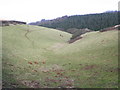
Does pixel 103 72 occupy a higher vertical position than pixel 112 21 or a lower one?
lower

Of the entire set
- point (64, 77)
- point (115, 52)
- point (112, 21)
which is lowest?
point (64, 77)

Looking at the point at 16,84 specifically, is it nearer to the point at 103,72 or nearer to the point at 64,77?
the point at 64,77

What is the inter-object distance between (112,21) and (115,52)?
10585 centimetres

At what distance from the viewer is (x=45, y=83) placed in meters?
19.8

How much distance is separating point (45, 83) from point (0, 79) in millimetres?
5391

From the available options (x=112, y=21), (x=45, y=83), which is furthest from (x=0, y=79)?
(x=112, y=21)

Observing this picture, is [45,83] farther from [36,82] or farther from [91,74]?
[91,74]

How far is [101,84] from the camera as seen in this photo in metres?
18.4

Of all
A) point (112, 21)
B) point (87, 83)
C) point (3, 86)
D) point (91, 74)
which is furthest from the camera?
point (112, 21)

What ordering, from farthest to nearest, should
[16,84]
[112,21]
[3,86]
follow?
[112,21], [16,84], [3,86]

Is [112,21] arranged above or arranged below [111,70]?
above

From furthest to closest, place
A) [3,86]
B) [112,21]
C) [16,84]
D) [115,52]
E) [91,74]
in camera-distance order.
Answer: [112,21] < [115,52] < [91,74] < [16,84] < [3,86]

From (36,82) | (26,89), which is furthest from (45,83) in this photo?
(26,89)

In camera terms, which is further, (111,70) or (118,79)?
(111,70)
